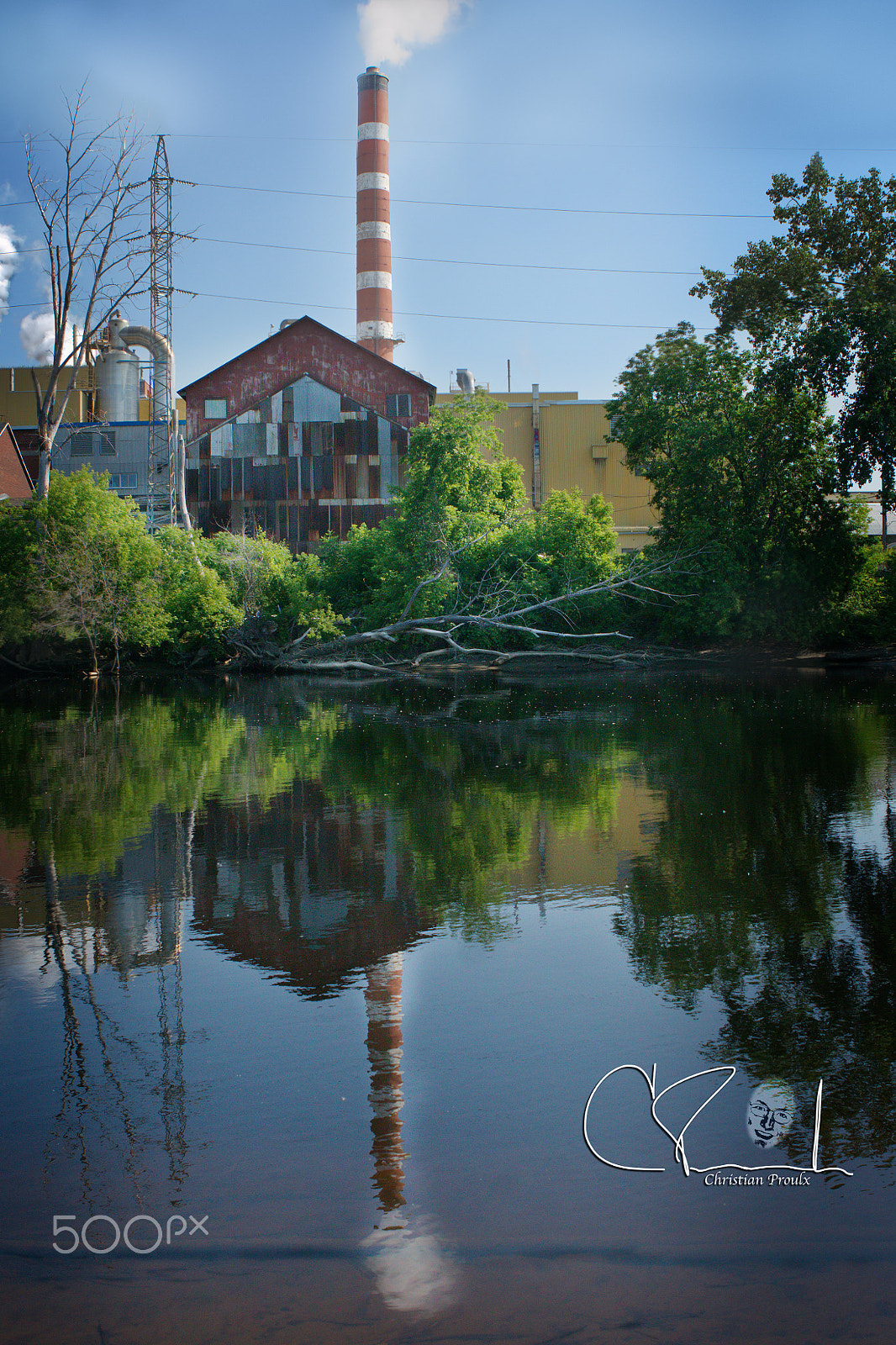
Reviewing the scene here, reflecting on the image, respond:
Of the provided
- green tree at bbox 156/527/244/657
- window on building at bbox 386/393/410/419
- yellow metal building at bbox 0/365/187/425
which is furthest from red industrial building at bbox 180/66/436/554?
yellow metal building at bbox 0/365/187/425

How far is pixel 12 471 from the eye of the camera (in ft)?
133

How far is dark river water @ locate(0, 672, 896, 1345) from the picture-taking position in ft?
8.76

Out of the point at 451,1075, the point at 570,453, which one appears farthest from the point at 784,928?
the point at 570,453

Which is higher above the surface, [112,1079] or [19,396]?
[19,396]

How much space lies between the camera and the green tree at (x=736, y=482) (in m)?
30.8

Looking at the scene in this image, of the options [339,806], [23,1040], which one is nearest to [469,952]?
[23,1040]

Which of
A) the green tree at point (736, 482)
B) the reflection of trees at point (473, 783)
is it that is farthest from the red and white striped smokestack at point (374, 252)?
the reflection of trees at point (473, 783)

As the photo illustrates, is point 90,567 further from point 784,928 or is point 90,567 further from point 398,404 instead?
point 784,928

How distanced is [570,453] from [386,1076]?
4704cm

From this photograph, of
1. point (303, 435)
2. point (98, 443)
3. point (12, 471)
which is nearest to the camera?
point (303, 435)

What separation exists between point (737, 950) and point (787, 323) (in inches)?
1106

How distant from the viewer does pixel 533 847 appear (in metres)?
7.37

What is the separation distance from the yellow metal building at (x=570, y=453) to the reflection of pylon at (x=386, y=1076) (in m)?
44.9

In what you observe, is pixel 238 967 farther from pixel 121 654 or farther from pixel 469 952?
pixel 121 654
